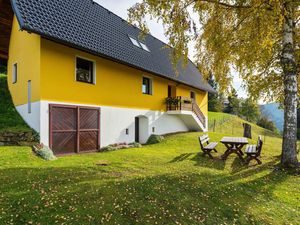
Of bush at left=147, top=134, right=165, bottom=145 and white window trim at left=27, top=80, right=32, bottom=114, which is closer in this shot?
white window trim at left=27, top=80, right=32, bottom=114

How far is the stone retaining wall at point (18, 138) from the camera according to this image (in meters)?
9.78

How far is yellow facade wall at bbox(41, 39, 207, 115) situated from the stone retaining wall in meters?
1.71

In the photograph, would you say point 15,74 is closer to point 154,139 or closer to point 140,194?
point 154,139

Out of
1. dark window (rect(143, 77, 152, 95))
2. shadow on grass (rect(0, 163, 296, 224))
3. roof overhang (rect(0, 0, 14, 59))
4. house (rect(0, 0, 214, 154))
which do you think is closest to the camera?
shadow on grass (rect(0, 163, 296, 224))

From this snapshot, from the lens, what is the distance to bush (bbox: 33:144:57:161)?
29.6 ft

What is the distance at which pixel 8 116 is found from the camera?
11703 mm

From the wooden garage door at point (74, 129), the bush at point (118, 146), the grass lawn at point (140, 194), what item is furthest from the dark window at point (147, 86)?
the grass lawn at point (140, 194)

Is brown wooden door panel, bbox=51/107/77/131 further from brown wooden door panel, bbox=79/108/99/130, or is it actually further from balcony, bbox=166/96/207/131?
balcony, bbox=166/96/207/131

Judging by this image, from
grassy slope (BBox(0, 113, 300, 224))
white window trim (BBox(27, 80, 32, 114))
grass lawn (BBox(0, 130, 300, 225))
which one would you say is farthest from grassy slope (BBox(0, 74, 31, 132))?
grassy slope (BBox(0, 113, 300, 224))

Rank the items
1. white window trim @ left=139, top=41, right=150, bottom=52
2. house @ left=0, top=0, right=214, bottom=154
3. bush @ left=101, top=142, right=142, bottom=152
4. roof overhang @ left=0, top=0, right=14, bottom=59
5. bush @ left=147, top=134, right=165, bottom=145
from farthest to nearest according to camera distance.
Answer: white window trim @ left=139, top=41, right=150, bottom=52 < bush @ left=147, top=134, right=165, bottom=145 < bush @ left=101, top=142, right=142, bottom=152 < roof overhang @ left=0, top=0, right=14, bottom=59 < house @ left=0, top=0, right=214, bottom=154

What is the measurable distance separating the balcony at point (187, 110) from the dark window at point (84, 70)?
7.82 metres

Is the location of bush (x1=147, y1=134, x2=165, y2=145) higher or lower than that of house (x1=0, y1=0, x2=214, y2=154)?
→ lower

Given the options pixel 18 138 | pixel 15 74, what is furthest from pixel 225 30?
pixel 15 74

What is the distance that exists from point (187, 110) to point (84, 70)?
9.74 m
